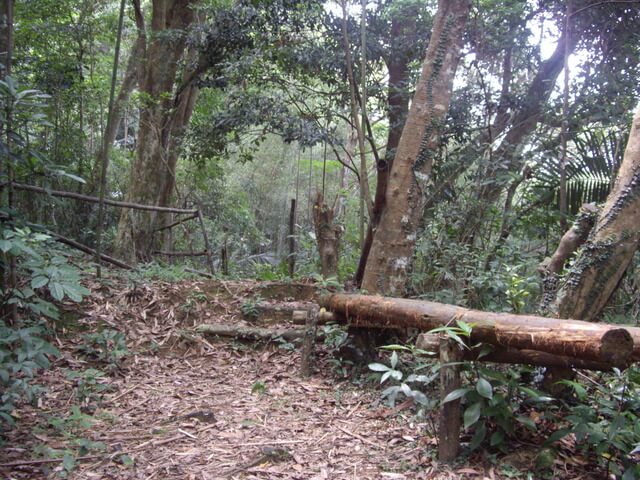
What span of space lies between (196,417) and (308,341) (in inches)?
49.5

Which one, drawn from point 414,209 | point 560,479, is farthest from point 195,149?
point 560,479

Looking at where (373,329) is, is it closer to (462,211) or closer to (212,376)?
(212,376)

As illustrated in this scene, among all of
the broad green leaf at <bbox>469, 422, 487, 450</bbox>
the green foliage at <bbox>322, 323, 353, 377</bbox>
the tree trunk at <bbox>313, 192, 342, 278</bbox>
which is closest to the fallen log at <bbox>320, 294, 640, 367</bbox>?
the broad green leaf at <bbox>469, 422, 487, 450</bbox>

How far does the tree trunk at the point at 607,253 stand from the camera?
3271mm

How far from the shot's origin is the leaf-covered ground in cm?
277

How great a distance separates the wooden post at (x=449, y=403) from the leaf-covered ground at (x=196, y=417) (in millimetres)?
108

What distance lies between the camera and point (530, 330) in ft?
8.30

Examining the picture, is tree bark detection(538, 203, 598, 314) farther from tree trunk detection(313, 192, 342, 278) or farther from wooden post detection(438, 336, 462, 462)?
tree trunk detection(313, 192, 342, 278)

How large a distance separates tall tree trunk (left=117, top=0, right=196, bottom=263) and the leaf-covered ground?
2677 millimetres

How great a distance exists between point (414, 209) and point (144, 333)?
112 inches

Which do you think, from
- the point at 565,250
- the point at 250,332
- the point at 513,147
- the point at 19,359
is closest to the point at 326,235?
the point at 250,332

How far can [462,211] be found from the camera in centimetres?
557

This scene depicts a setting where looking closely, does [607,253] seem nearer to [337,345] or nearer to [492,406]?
[492,406]

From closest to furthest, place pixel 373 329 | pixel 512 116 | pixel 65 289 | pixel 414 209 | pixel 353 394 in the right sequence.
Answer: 1. pixel 65 289
2. pixel 353 394
3. pixel 373 329
4. pixel 414 209
5. pixel 512 116
